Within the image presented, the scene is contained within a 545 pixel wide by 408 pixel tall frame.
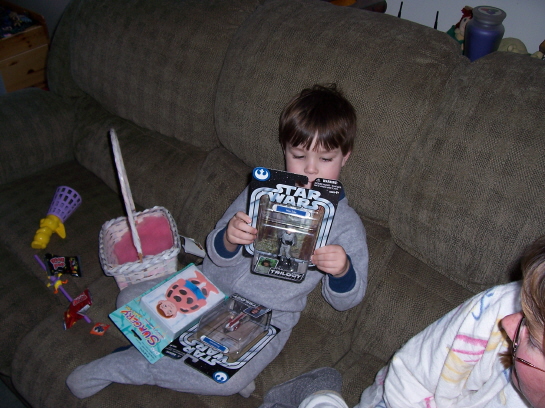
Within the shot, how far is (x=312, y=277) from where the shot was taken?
124cm

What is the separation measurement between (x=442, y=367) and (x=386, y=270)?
372mm

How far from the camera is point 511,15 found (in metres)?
1.66

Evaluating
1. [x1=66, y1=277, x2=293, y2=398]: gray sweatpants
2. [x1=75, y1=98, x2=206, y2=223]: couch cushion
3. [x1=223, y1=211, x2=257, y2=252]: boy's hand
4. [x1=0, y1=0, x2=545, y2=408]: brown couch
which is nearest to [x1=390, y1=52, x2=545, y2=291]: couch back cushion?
[x1=0, y1=0, x2=545, y2=408]: brown couch

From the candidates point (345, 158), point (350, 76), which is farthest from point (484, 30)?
point (345, 158)

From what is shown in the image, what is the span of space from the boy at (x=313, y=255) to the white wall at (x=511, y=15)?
0.96m

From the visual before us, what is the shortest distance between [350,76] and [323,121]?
0.48 ft

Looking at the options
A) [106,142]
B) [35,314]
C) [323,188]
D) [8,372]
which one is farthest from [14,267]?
[323,188]

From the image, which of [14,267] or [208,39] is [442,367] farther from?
[14,267]

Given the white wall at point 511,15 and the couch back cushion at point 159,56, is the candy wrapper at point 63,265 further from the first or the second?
the white wall at point 511,15

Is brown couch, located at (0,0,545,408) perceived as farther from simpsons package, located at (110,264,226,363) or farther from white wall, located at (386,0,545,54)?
white wall, located at (386,0,545,54)

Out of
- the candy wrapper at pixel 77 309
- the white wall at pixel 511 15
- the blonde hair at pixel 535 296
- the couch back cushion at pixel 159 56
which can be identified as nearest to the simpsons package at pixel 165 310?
the candy wrapper at pixel 77 309

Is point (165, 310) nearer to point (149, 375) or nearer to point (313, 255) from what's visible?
point (149, 375)

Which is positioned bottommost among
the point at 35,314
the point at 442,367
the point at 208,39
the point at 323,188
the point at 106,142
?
the point at 35,314

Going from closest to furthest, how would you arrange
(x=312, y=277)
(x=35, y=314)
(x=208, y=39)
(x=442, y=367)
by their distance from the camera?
(x=442, y=367)
(x=312, y=277)
(x=35, y=314)
(x=208, y=39)
